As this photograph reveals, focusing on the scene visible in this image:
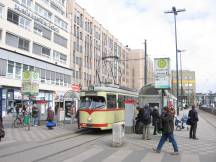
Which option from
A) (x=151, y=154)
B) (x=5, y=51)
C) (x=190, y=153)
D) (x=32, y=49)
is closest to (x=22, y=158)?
(x=151, y=154)

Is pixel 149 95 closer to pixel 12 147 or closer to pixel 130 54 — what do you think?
pixel 12 147

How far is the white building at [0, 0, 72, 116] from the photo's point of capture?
43469mm

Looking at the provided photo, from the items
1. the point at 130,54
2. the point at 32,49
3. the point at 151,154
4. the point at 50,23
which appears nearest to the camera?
the point at 151,154

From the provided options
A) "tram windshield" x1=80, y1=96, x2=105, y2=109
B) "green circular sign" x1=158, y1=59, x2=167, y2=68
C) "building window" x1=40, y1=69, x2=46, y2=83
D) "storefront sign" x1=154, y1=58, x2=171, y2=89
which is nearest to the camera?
"storefront sign" x1=154, y1=58, x2=171, y2=89

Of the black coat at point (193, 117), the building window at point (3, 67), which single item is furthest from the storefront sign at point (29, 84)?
the building window at point (3, 67)

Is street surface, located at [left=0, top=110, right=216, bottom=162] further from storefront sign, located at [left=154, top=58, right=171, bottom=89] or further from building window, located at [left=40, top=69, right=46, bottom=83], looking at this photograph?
building window, located at [left=40, top=69, right=46, bottom=83]

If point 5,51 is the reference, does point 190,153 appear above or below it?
below

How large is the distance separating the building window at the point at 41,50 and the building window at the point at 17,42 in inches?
85.0

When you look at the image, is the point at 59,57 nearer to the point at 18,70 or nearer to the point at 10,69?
the point at 18,70

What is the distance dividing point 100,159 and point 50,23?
47010 mm

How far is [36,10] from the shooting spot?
2050 inches

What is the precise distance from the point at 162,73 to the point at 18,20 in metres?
30.0

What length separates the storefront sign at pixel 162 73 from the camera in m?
21.1

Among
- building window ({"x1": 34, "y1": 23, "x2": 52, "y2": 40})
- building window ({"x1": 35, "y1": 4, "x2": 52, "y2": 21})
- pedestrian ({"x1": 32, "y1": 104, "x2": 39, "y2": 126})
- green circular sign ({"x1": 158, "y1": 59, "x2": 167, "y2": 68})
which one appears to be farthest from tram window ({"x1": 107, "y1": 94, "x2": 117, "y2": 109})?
building window ({"x1": 35, "y1": 4, "x2": 52, "y2": 21})
